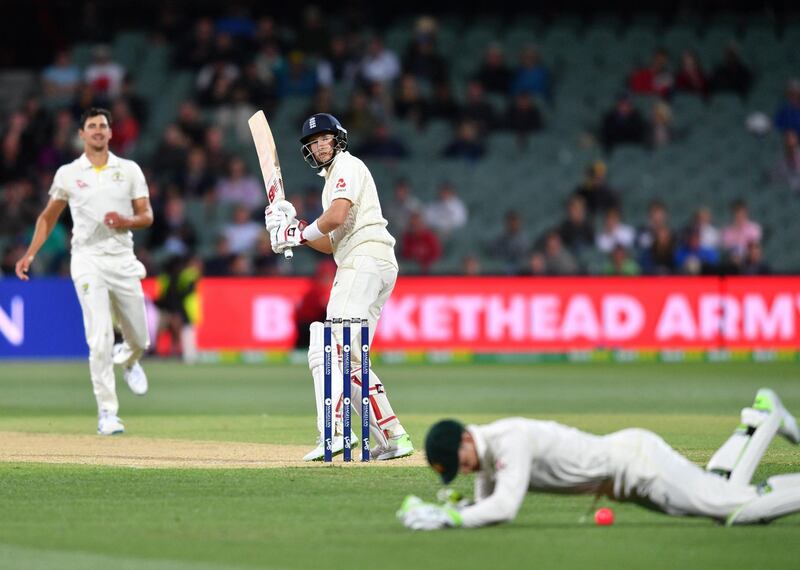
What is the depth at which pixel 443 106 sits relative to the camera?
85.0ft

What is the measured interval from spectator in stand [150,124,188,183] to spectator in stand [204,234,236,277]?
2.03 meters

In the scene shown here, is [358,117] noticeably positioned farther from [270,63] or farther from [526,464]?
[526,464]

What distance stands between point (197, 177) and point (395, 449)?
15.1 m

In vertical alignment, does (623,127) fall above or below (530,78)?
below

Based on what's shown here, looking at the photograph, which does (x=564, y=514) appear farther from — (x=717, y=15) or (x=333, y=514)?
(x=717, y=15)

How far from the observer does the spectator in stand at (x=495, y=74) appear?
26.4 m

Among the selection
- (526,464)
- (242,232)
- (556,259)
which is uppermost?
(242,232)

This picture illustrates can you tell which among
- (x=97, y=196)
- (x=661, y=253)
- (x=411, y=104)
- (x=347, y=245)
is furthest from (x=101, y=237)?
(x=411, y=104)

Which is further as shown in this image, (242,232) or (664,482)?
(242,232)

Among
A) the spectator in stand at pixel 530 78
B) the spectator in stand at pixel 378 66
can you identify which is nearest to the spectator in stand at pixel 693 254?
the spectator in stand at pixel 530 78

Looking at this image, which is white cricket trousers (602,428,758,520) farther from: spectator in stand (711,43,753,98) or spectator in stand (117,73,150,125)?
spectator in stand (711,43,753,98)

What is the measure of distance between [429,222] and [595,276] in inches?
122

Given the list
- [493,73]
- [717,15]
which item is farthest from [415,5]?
[717,15]

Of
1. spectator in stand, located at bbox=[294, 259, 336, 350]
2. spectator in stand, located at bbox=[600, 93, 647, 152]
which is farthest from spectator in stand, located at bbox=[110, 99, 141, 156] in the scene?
spectator in stand, located at bbox=[600, 93, 647, 152]
